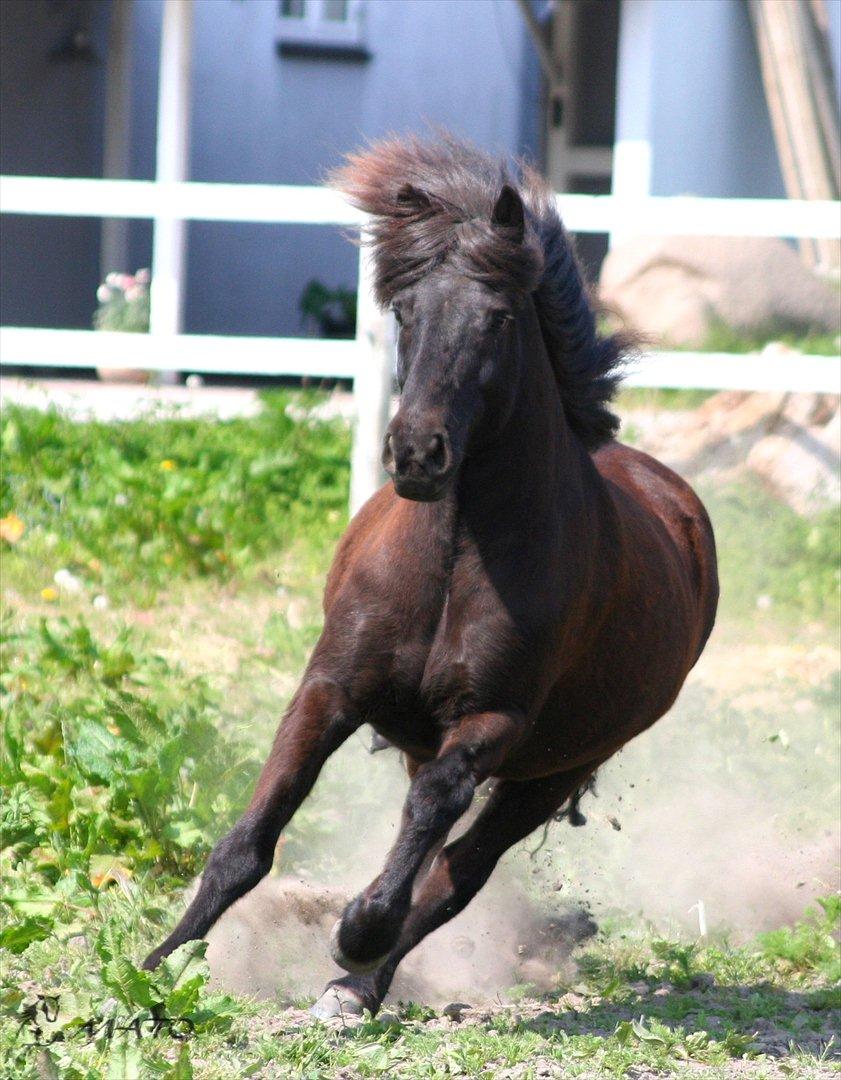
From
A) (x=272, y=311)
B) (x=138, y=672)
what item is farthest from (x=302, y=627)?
(x=272, y=311)

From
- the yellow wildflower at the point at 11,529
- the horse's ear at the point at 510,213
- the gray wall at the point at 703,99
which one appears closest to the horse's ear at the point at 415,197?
the horse's ear at the point at 510,213

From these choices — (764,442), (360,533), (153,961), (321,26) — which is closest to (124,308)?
(764,442)

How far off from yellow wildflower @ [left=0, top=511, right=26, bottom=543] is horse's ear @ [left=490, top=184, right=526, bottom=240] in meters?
4.60

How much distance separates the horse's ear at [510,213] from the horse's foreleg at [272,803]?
1176 millimetres

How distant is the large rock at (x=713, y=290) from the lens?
31.2 feet

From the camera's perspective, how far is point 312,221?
7.77m

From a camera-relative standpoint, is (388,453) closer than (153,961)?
Yes

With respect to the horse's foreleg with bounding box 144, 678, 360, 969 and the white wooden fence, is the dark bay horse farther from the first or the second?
the white wooden fence

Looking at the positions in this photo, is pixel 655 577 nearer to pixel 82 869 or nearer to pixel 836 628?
pixel 82 869

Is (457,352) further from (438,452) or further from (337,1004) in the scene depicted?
(337,1004)

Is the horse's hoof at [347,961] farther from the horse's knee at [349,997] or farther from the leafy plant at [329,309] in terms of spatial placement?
the leafy plant at [329,309]

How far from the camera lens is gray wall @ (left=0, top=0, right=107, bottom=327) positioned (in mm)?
13125

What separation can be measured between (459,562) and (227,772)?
170 cm

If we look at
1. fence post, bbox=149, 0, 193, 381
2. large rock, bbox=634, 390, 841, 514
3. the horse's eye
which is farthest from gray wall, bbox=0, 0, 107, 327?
the horse's eye
